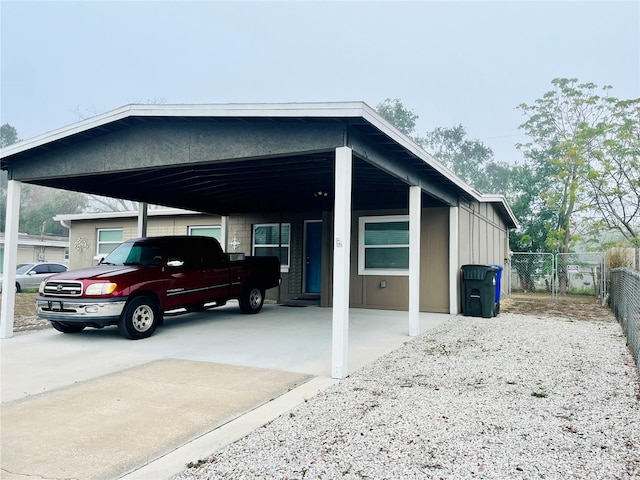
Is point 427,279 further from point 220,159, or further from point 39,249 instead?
point 39,249

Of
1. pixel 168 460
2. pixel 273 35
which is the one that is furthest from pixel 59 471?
pixel 273 35

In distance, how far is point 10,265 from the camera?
310 inches

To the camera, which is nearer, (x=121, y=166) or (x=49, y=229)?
(x=121, y=166)

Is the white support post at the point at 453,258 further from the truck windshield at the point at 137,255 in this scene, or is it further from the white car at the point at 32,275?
the white car at the point at 32,275

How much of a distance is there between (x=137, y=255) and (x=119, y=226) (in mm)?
9084

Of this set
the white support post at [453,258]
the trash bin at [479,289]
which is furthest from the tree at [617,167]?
the white support post at [453,258]

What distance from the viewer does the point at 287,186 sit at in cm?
1022

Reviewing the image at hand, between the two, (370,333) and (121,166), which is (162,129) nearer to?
(121,166)

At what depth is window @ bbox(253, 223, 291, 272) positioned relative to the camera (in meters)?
13.4

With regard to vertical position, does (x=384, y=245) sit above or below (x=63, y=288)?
above

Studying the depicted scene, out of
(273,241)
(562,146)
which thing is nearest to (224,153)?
(273,241)

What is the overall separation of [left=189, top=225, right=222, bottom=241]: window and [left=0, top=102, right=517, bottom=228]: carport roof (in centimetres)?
400

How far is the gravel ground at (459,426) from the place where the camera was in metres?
3.11

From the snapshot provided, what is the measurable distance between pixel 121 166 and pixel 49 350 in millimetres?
2899
